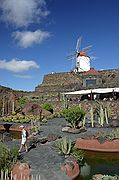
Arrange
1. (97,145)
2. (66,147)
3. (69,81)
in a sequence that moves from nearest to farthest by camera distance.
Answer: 1. (66,147)
2. (97,145)
3. (69,81)

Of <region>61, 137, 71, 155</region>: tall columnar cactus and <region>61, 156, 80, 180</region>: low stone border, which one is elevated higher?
<region>61, 137, 71, 155</region>: tall columnar cactus

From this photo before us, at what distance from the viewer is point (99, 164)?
569 inches

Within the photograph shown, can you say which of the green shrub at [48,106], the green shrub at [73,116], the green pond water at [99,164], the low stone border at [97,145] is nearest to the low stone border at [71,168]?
the green pond water at [99,164]

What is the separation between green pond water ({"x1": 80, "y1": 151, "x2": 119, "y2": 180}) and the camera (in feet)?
41.7

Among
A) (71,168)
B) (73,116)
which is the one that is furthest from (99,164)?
(73,116)

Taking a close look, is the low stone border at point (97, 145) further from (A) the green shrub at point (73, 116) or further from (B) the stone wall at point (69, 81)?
(B) the stone wall at point (69, 81)

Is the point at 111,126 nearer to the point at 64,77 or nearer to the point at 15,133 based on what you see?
the point at 15,133

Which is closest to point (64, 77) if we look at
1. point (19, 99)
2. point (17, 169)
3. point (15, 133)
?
point (19, 99)

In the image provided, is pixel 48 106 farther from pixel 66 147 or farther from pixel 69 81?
pixel 66 147

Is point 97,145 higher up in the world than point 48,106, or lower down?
lower down

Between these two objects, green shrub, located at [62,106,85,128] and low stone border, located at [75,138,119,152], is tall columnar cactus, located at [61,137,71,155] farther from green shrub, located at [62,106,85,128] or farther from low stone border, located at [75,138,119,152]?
green shrub, located at [62,106,85,128]

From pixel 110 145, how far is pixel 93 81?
2749 cm

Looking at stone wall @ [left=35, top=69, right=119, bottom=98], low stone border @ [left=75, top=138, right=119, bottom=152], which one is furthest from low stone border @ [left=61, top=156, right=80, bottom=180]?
stone wall @ [left=35, top=69, right=119, bottom=98]

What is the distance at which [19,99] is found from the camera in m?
42.0
